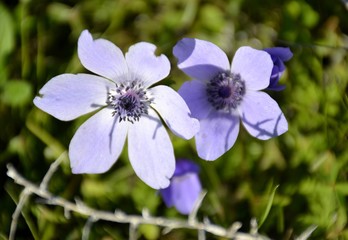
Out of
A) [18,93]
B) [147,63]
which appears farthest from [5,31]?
[147,63]

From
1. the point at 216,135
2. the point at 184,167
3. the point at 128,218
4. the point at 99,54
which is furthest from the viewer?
the point at 184,167

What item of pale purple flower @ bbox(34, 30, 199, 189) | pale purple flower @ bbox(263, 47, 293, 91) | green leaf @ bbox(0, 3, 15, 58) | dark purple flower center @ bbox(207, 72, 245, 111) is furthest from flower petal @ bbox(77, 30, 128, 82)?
green leaf @ bbox(0, 3, 15, 58)

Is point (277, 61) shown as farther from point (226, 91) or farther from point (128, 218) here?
point (128, 218)

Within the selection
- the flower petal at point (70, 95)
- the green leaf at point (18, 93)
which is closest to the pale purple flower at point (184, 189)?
the flower petal at point (70, 95)

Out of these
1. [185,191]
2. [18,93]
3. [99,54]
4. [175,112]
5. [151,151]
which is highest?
[99,54]

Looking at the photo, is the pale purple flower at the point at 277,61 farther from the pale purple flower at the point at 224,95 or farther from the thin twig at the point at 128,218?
the thin twig at the point at 128,218

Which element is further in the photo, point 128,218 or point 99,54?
point 128,218

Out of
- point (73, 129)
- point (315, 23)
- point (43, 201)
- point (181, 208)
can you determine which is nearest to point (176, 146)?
point (181, 208)
